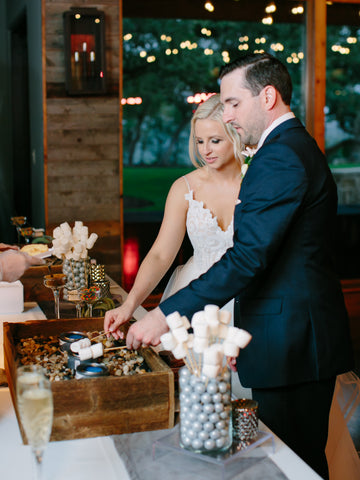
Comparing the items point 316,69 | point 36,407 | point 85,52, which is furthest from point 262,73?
point 316,69

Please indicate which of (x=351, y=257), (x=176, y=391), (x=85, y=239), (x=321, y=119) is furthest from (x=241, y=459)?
(x=351, y=257)

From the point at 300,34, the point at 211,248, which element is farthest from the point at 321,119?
the point at 211,248

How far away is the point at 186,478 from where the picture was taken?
4.11ft

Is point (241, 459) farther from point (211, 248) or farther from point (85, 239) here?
point (211, 248)

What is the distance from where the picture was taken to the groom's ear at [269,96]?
6.03ft

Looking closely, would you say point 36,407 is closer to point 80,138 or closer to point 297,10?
point 80,138

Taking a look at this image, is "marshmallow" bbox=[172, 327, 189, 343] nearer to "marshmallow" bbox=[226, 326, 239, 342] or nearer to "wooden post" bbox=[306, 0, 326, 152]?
"marshmallow" bbox=[226, 326, 239, 342]

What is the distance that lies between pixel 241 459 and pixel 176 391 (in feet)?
1.07

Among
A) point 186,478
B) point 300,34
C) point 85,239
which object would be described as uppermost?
point 300,34

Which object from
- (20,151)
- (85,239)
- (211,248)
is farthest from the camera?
(20,151)

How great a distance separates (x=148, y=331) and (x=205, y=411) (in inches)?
18.0

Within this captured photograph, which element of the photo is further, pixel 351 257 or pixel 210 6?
pixel 351 257

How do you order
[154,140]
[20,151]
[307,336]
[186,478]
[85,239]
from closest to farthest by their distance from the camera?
1. [186,478]
2. [307,336]
3. [85,239]
4. [20,151]
5. [154,140]

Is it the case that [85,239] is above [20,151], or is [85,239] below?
below
